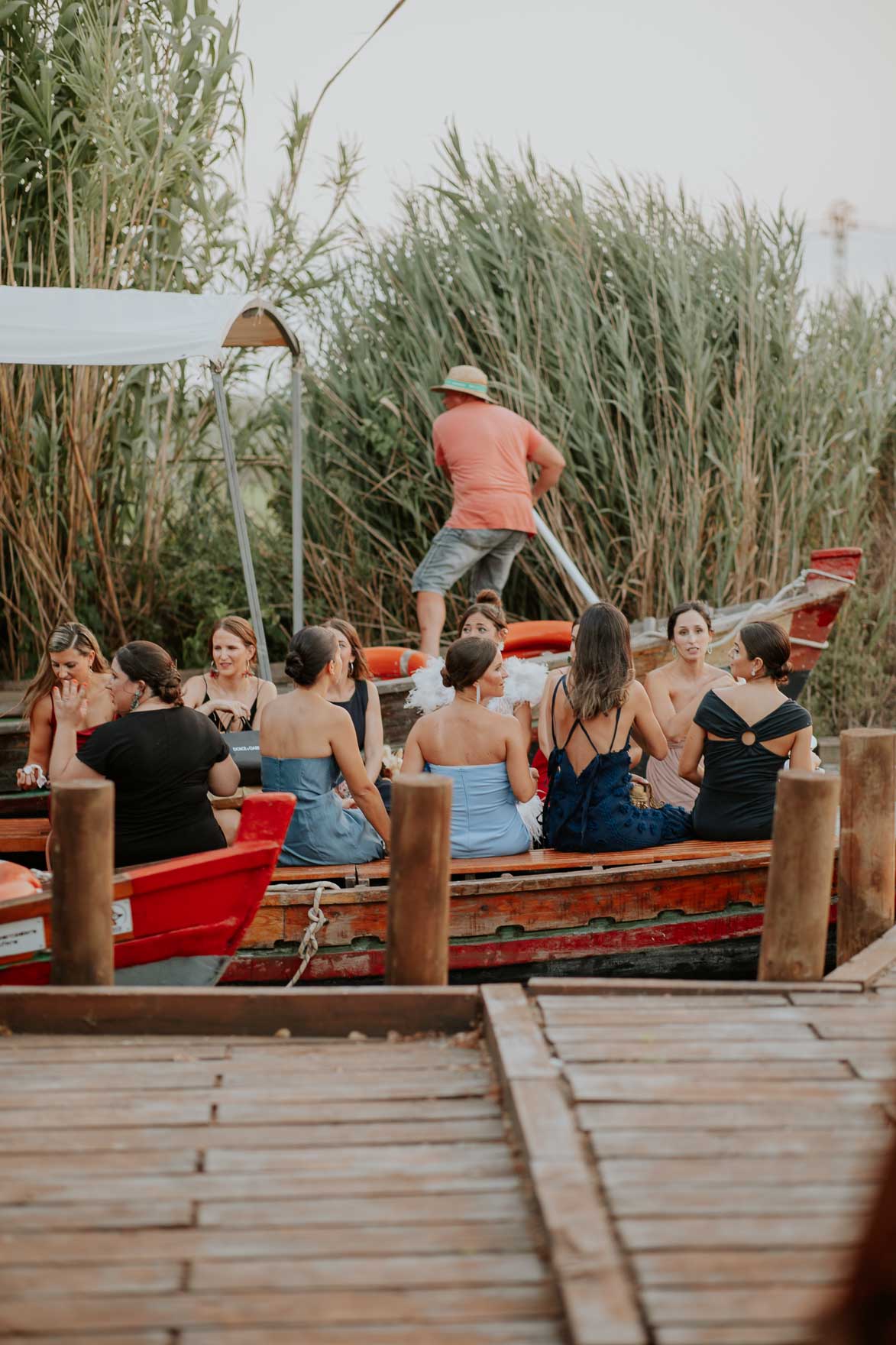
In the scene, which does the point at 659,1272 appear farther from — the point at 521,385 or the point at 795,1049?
the point at 521,385

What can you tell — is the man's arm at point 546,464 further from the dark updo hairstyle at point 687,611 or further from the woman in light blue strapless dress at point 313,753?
the woman in light blue strapless dress at point 313,753

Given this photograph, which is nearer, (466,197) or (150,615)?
(150,615)

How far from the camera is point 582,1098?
103 inches

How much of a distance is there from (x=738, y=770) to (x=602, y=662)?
2.24 ft

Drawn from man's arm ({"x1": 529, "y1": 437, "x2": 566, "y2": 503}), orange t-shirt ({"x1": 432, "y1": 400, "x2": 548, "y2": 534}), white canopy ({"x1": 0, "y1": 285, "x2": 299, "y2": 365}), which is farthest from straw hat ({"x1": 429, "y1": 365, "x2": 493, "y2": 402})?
white canopy ({"x1": 0, "y1": 285, "x2": 299, "y2": 365})

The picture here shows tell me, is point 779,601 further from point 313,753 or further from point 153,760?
point 153,760

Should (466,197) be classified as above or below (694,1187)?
above

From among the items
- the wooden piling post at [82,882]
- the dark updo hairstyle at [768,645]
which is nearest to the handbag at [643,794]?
the dark updo hairstyle at [768,645]

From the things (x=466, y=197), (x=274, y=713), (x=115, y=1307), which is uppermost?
(x=466, y=197)

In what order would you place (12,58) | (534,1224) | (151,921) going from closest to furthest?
(534,1224), (151,921), (12,58)

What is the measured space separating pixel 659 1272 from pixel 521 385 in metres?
7.59

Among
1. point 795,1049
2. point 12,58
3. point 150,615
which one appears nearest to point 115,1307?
point 795,1049

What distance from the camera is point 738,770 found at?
16.1 ft

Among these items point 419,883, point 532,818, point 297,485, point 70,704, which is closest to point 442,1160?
point 419,883
